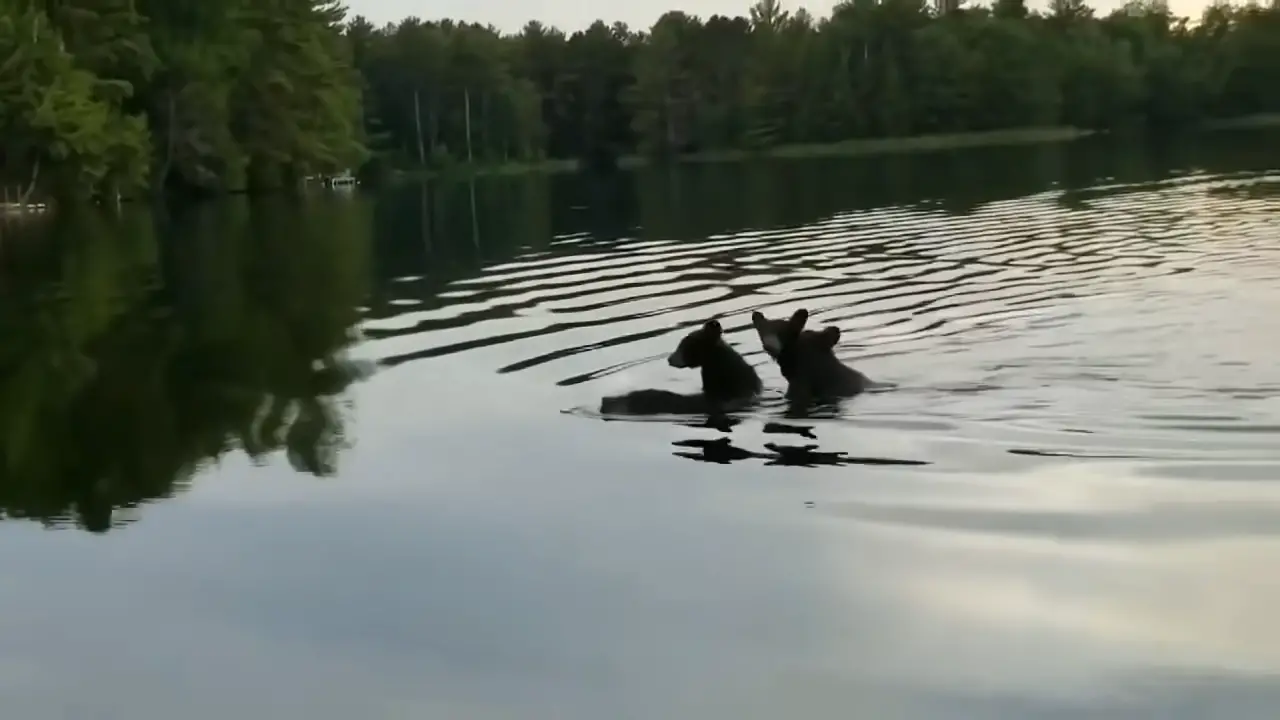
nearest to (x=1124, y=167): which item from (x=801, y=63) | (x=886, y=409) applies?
(x=886, y=409)

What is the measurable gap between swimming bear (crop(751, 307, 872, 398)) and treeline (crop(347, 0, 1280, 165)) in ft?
335

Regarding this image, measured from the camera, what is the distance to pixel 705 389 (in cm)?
1169

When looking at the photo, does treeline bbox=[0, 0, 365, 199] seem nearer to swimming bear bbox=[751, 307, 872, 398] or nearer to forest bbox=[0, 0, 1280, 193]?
forest bbox=[0, 0, 1280, 193]

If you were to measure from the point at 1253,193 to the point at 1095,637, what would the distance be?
98.1ft

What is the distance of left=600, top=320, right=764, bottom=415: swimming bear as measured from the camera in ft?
37.0

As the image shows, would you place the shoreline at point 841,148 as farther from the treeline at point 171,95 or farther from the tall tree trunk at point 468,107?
the treeline at point 171,95

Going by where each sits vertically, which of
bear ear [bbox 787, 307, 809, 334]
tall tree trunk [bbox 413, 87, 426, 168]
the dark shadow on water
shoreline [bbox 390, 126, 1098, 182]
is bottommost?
the dark shadow on water

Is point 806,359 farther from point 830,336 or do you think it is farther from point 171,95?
point 171,95

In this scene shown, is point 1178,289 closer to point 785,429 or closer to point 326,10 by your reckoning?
point 785,429

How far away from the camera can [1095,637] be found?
6.00 meters

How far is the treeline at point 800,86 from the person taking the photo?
115562 millimetres

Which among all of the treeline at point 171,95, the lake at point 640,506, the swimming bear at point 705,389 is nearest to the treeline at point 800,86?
the treeline at point 171,95

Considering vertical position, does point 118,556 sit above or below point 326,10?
below

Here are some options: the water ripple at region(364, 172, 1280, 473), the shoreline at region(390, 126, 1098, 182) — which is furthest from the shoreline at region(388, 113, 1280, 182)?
the water ripple at region(364, 172, 1280, 473)
